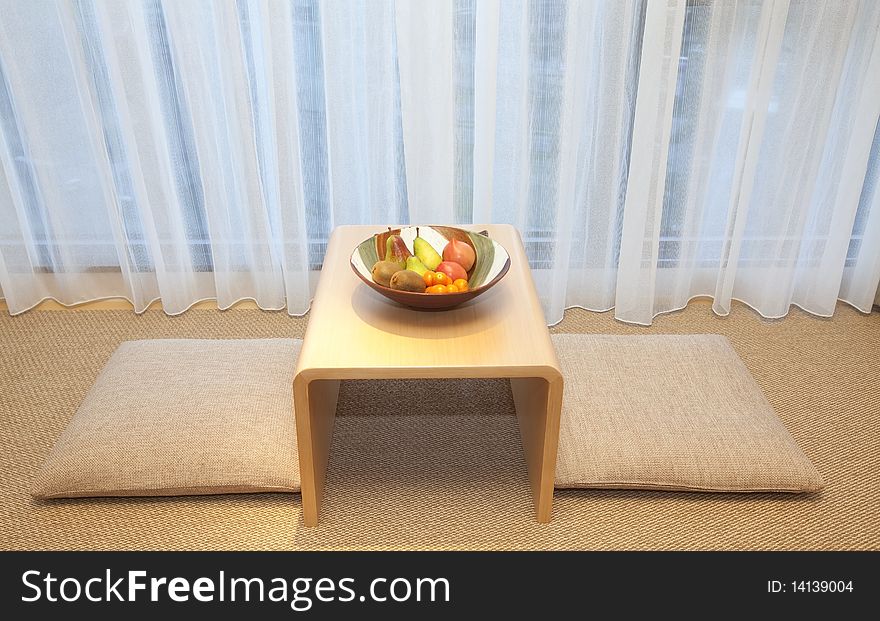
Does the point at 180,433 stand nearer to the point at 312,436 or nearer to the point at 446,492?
the point at 312,436

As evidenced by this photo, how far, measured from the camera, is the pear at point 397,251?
185cm

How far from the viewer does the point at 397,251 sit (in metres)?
1.86

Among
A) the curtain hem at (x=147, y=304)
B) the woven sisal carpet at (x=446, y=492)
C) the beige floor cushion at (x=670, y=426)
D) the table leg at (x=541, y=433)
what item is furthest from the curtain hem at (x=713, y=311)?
the curtain hem at (x=147, y=304)

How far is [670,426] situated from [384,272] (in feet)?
2.60

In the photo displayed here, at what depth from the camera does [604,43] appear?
7.80 ft

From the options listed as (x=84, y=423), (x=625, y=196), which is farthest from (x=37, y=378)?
(x=625, y=196)

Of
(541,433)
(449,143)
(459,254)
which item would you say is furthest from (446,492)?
(449,143)

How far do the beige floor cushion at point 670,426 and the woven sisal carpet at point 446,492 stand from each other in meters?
0.06

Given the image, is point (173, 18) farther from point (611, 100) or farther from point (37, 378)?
point (611, 100)

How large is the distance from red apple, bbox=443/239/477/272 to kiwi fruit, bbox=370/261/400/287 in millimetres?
136

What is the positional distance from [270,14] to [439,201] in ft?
2.45

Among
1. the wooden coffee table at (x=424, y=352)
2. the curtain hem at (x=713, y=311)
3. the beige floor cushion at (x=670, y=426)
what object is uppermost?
the wooden coffee table at (x=424, y=352)

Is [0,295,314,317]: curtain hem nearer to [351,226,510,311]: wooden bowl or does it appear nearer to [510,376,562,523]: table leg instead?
[351,226,510,311]: wooden bowl

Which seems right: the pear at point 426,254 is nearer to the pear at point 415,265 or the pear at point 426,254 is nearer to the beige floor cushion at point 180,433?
the pear at point 415,265
